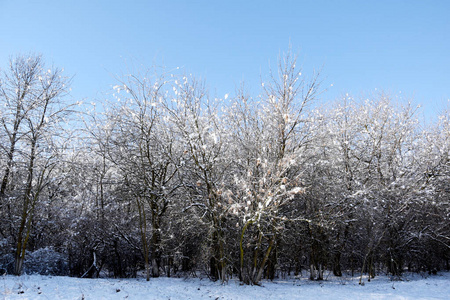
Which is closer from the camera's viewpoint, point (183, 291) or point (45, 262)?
point (183, 291)

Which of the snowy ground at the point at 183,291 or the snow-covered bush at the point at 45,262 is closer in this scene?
the snowy ground at the point at 183,291

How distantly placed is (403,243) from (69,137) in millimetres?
13735

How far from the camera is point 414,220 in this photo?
12438mm

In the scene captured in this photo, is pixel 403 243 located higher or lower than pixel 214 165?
lower

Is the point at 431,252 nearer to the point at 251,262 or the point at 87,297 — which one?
the point at 251,262

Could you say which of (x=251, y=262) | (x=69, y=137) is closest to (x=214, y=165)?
(x=251, y=262)

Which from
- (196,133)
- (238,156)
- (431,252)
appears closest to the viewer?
(196,133)

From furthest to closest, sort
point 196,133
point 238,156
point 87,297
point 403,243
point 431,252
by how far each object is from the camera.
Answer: point 431,252, point 403,243, point 238,156, point 196,133, point 87,297

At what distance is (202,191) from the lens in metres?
10.3

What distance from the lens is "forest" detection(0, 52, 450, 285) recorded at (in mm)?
9711

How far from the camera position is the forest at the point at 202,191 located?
9711mm

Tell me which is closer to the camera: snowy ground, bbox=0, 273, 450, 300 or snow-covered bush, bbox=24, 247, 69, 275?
snowy ground, bbox=0, 273, 450, 300

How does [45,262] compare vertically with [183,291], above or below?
above

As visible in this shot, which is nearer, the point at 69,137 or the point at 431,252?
the point at 69,137
